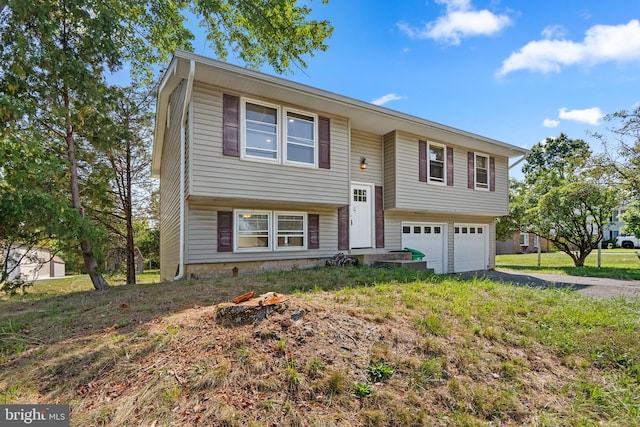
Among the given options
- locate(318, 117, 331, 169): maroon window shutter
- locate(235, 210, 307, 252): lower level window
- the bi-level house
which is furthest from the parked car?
locate(235, 210, 307, 252): lower level window

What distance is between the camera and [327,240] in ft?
29.7

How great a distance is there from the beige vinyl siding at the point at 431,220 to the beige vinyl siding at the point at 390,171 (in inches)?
22.6

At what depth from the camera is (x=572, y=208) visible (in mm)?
13266

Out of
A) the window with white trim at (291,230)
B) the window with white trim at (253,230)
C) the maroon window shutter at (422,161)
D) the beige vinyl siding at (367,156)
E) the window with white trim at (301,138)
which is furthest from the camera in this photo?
the maroon window shutter at (422,161)

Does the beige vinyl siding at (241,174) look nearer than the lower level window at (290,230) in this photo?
Yes

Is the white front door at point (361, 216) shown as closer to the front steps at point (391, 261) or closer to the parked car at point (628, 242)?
the front steps at point (391, 261)

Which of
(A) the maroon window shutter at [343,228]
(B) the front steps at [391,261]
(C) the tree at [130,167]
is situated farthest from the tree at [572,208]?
(C) the tree at [130,167]

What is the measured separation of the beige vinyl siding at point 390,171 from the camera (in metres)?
9.94

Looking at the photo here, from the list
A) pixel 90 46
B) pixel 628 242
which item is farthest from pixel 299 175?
pixel 628 242

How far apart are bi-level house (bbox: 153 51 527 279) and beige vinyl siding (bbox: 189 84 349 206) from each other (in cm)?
2

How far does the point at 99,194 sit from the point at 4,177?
12.0 feet

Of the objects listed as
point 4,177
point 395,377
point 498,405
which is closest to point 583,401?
point 498,405

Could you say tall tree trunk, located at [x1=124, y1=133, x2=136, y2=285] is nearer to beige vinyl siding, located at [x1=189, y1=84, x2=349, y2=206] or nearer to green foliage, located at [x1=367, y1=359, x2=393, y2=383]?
beige vinyl siding, located at [x1=189, y1=84, x2=349, y2=206]

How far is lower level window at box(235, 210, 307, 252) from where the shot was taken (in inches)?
311
